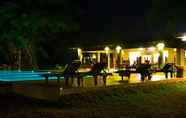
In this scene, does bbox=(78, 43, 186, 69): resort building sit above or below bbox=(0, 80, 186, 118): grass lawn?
above

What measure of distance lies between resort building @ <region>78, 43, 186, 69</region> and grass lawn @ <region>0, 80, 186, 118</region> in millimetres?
10799

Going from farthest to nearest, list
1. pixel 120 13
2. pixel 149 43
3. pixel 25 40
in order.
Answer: pixel 120 13
pixel 25 40
pixel 149 43

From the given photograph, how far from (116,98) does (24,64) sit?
2409cm

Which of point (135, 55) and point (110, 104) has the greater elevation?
point (135, 55)

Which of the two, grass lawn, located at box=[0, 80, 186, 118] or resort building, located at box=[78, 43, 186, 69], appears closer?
grass lawn, located at box=[0, 80, 186, 118]

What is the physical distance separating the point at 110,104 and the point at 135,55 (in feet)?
64.3

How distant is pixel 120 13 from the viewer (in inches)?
1555

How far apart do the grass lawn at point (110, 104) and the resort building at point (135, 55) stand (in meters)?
10.8

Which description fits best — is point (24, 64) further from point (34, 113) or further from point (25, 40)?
point (34, 113)

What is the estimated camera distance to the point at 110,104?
11016mm

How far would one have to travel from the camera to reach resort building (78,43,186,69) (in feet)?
83.1

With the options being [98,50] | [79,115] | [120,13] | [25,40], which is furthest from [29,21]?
[79,115]

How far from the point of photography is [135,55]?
30.3 m

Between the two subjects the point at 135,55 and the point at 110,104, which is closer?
the point at 110,104
